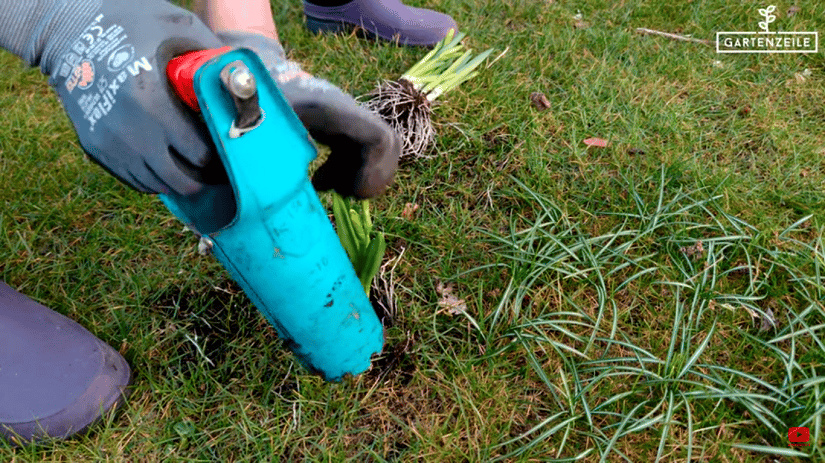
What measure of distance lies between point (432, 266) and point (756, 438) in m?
0.91

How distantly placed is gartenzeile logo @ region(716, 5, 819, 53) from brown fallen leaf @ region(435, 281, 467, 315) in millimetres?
1788

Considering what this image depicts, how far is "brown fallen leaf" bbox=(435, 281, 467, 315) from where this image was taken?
1.65 metres

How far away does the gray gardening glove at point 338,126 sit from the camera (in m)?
1.09

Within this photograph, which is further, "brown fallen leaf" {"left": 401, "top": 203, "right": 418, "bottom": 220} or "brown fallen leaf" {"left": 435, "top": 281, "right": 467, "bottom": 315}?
"brown fallen leaf" {"left": 401, "top": 203, "right": 418, "bottom": 220}

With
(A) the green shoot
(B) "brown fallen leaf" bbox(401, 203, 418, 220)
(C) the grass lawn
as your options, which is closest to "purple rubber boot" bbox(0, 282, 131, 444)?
(C) the grass lawn

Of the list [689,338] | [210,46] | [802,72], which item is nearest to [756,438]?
[689,338]

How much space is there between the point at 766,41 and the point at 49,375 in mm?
2945

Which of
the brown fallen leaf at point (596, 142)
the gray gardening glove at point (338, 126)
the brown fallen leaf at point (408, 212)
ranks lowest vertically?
the brown fallen leaf at point (408, 212)

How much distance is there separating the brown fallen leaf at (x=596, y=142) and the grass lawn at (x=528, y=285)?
0.03m

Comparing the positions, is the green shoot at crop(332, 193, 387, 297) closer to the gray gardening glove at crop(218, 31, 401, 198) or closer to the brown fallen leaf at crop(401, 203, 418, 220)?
the gray gardening glove at crop(218, 31, 401, 198)

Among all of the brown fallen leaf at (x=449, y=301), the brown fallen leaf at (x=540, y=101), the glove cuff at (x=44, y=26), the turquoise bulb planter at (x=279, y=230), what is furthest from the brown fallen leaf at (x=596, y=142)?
the glove cuff at (x=44, y=26)

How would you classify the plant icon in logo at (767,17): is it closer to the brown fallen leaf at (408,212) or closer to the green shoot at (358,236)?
the brown fallen leaf at (408,212)

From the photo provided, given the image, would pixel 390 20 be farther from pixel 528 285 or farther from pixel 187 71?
pixel 187 71

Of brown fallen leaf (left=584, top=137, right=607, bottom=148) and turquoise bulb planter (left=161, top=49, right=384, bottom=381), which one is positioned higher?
turquoise bulb planter (left=161, top=49, right=384, bottom=381)
